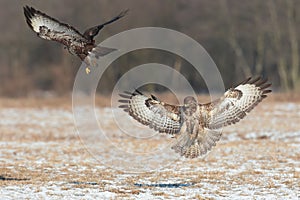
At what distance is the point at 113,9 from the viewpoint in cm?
3659

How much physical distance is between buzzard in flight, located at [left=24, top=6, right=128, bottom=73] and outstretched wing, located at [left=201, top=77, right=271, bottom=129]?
1849 mm

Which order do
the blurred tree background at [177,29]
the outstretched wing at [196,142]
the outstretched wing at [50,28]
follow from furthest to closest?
1. the blurred tree background at [177,29]
2. the outstretched wing at [50,28]
3. the outstretched wing at [196,142]

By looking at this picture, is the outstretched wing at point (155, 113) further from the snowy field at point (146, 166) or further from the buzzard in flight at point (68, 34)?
the snowy field at point (146, 166)

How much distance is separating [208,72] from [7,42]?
13.7m

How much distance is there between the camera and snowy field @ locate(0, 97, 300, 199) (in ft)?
30.0

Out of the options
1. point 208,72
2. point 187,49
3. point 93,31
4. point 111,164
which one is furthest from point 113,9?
point 93,31

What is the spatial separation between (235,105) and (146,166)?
3.78 m

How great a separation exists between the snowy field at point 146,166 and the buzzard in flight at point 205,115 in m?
0.74

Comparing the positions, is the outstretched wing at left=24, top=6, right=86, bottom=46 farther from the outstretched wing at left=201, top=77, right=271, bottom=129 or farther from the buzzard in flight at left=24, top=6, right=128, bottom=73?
the outstretched wing at left=201, top=77, right=271, bottom=129

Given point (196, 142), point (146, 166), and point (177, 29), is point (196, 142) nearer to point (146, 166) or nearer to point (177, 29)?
point (146, 166)

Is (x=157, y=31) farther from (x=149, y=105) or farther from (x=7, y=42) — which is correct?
(x=149, y=105)

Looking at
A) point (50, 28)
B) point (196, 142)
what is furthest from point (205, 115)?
point (50, 28)

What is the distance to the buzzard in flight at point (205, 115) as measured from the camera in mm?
9031

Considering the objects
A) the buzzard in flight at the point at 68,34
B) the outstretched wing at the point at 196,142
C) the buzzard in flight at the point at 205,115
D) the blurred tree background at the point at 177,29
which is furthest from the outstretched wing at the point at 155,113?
the blurred tree background at the point at 177,29
